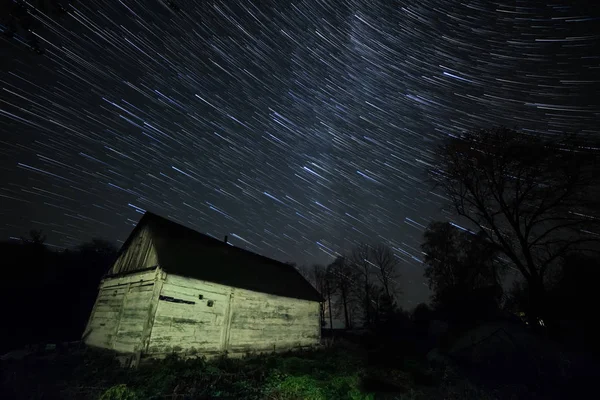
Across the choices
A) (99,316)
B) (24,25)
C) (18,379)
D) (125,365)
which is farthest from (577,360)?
(99,316)

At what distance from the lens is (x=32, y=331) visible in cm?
2481

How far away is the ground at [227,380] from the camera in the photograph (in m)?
8.18

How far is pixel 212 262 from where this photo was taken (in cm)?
1560

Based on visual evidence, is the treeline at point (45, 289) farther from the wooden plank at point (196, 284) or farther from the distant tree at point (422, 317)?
the distant tree at point (422, 317)

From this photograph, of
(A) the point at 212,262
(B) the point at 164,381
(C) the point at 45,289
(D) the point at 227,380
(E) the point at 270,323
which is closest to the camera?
(B) the point at 164,381

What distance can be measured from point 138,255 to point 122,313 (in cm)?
300

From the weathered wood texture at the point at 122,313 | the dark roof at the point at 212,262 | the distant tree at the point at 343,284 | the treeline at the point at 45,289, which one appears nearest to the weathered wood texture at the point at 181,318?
the weathered wood texture at the point at 122,313

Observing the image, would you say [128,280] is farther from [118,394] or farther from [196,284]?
[118,394]

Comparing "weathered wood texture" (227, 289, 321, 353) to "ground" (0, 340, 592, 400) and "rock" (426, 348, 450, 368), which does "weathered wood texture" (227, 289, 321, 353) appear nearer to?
"ground" (0, 340, 592, 400)

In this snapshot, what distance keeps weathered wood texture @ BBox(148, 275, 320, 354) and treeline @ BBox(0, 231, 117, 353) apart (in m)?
20.7

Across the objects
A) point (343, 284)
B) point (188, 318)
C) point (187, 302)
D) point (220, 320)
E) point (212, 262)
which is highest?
point (343, 284)

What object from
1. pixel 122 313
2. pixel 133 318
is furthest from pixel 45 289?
pixel 133 318

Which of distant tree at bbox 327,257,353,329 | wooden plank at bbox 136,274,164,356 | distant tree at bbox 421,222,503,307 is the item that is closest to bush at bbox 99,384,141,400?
wooden plank at bbox 136,274,164,356

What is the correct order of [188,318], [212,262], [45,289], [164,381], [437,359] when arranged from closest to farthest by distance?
[164,381], [188,318], [212,262], [437,359], [45,289]
